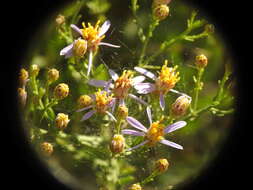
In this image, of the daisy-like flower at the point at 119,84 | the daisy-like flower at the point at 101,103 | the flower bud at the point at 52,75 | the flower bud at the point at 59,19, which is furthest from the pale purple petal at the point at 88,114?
the flower bud at the point at 59,19

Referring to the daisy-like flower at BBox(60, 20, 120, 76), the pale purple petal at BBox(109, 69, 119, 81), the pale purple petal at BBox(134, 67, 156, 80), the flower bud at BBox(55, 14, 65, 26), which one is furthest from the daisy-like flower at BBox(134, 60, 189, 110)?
the flower bud at BBox(55, 14, 65, 26)

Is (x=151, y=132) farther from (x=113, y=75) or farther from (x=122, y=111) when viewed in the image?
(x=113, y=75)

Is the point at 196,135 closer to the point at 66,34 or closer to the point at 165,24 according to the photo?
the point at 165,24

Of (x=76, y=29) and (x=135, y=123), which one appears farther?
(x=76, y=29)

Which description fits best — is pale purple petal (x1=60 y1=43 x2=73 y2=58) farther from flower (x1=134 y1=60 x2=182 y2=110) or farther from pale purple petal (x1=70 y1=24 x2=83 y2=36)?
flower (x1=134 y1=60 x2=182 y2=110)

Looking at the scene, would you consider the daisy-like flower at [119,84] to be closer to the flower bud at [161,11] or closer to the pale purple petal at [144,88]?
the pale purple petal at [144,88]

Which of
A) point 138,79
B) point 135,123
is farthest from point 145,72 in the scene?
point 135,123

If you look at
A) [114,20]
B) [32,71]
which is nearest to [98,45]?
[114,20]
